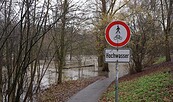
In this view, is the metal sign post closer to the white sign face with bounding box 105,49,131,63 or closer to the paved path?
the white sign face with bounding box 105,49,131,63

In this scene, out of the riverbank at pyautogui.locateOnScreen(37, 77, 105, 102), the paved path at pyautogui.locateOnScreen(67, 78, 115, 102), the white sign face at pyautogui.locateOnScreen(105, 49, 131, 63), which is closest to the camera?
the white sign face at pyautogui.locateOnScreen(105, 49, 131, 63)

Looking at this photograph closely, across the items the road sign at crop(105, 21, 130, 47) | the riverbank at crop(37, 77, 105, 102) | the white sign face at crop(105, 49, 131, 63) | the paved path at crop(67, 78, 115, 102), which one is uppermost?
the road sign at crop(105, 21, 130, 47)

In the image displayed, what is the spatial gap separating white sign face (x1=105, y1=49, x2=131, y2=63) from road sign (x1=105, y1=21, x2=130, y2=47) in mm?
137

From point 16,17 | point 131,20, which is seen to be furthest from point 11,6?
point 131,20

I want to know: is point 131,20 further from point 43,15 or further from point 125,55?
point 125,55

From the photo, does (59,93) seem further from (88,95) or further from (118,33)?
(118,33)

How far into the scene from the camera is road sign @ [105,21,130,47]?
4.96 m

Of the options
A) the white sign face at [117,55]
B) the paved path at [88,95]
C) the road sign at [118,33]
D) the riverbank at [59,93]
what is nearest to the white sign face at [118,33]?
the road sign at [118,33]

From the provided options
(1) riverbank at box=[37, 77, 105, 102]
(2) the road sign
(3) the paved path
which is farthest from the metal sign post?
(1) riverbank at box=[37, 77, 105, 102]

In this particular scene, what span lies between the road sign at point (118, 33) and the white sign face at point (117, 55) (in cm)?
14

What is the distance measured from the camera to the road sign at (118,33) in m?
4.96

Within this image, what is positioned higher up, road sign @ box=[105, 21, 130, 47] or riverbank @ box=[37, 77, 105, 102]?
road sign @ box=[105, 21, 130, 47]

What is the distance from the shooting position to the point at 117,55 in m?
4.93

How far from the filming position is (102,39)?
66.9 feet
